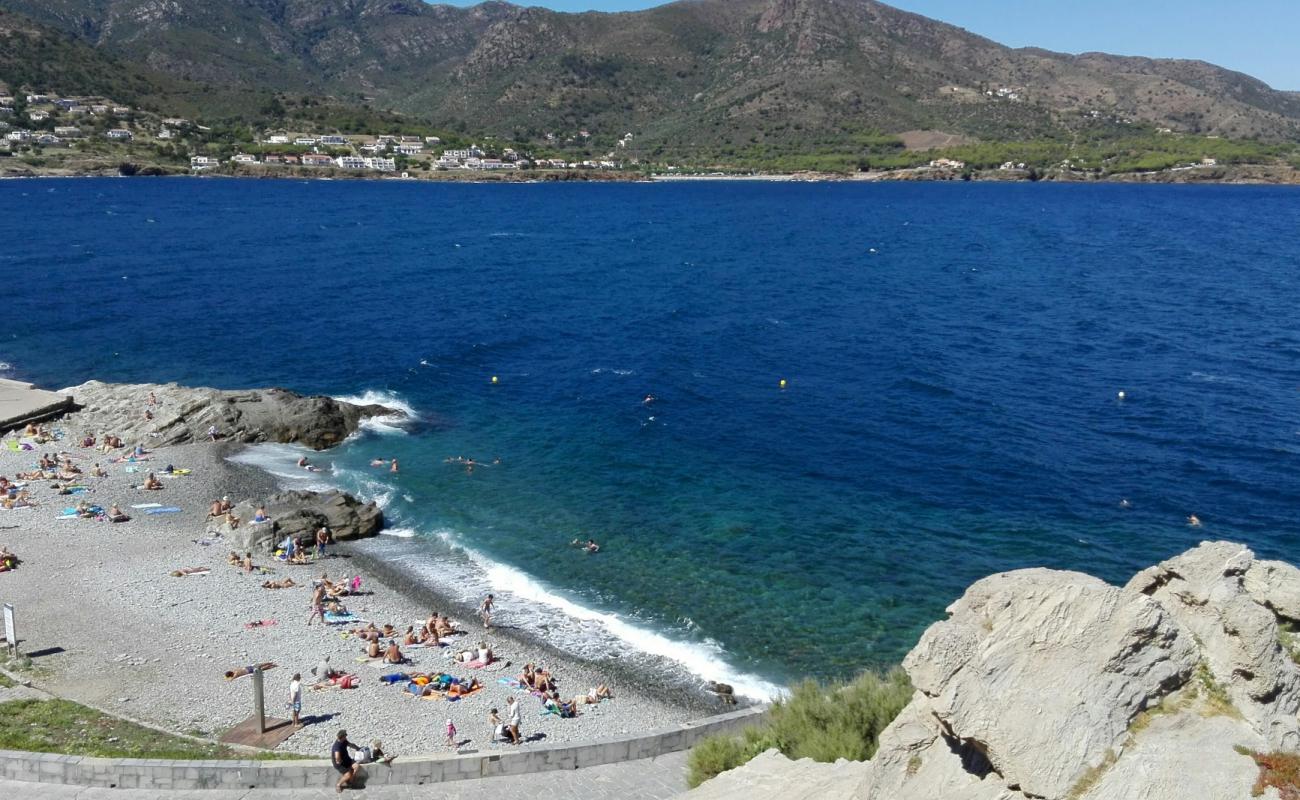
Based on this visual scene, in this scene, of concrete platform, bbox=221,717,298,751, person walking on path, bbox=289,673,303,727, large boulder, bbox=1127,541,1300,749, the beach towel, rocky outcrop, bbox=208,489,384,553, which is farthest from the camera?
rocky outcrop, bbox=208,489,384,553

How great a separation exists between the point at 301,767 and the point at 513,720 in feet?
16.9

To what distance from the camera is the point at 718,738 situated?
17156 mm

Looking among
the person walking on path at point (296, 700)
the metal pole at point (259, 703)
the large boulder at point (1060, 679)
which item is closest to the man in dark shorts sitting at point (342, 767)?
the metal pole at point (259, 703)

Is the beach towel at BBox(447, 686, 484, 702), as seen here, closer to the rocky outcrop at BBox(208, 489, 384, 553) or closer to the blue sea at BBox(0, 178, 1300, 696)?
the blue sea at BBox(0, 178, 1300, 696)

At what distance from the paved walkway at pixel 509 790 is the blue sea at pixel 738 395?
Result: 6679 mm

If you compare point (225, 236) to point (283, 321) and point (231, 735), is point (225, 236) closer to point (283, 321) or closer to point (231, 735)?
point (283, 321)

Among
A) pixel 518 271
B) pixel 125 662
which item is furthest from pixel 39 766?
pixel 518 271

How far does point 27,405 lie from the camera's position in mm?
41562

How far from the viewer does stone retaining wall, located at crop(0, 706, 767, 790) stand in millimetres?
16281

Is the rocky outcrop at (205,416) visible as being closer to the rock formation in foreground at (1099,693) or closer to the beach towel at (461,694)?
the beach towel at (461,694)

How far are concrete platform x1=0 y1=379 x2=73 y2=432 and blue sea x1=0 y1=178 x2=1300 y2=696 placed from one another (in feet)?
22.1

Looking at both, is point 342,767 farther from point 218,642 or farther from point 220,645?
point 218,642

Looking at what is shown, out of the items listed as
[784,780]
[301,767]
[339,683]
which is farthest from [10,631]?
[784,780]

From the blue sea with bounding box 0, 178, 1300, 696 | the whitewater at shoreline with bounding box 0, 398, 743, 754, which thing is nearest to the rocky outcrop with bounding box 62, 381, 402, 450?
the blue sea with bounding box 0, 178, 1300, 696
